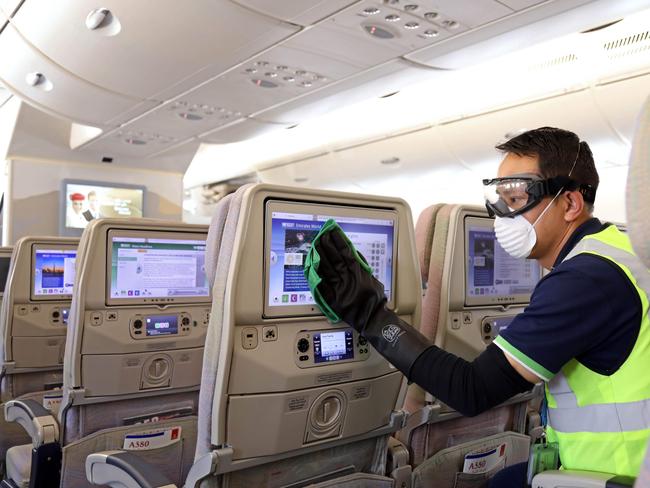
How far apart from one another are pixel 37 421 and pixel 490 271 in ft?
7.86

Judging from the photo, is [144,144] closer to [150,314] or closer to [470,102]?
[470,102]

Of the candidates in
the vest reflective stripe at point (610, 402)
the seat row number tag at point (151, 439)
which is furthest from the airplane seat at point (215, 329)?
the seat row number tag at point (151, 439)

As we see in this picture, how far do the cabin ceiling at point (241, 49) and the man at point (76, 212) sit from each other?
7.97 feet

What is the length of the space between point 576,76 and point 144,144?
6561 millimetres

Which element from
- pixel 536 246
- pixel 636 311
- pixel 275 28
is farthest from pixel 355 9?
pixel 636 311

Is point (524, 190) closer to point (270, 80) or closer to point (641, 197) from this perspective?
point (641, 197)

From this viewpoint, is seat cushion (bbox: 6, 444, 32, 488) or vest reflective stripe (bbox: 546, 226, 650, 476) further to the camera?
seat cushion (bbox: 6, 444, 32, 488)

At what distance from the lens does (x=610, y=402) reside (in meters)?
1.62

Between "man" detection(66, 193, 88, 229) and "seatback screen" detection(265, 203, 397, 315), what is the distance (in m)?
8.99

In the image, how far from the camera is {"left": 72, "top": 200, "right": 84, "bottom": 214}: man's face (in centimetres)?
1004

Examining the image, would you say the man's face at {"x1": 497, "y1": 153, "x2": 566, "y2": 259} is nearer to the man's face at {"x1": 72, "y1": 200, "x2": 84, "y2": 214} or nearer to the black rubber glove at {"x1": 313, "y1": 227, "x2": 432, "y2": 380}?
the black rubber glove at {"x1": 313, "y1": 227, "x2": 432, "y2": 380}

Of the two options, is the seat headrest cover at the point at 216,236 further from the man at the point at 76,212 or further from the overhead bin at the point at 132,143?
the man at the point at 76,212

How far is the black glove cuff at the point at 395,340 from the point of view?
186cm

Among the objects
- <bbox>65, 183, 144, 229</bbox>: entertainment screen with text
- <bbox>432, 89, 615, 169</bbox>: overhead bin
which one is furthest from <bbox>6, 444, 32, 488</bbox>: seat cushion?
<bbox>65, 183, 144, 229</bbox>: entertainment screen with text
